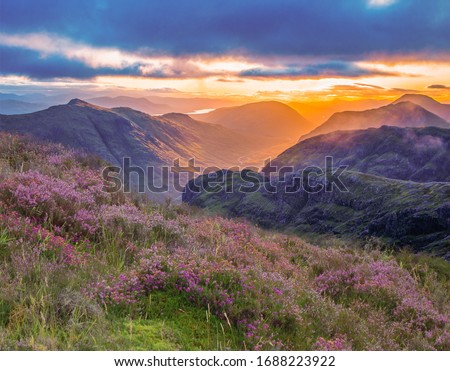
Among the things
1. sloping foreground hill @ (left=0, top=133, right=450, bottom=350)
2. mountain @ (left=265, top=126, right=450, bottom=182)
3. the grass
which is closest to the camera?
the grass

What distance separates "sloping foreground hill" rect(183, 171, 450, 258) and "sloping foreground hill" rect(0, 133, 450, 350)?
13224 millimetres

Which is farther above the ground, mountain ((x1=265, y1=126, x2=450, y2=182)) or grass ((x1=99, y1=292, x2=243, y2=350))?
grass ((x1=99, y1=292, x2=243, y2=350))

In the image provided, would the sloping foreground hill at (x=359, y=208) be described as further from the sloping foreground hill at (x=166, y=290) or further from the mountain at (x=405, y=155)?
the mountain at (x=405, y=155)

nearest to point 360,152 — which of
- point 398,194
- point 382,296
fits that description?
point 398,194

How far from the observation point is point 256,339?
4738 millimetres

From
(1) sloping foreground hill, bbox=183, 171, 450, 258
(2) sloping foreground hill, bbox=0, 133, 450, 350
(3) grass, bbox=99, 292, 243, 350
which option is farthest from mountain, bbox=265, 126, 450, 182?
(3) grass, bbox=99, 292, 243, 350

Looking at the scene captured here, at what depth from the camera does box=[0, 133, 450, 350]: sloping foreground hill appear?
4543 millimetres

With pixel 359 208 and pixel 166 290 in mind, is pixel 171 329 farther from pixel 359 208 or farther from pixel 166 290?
pixel 359 208

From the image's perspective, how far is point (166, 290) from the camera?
5.62 m

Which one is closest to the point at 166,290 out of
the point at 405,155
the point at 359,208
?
the point at 359,208

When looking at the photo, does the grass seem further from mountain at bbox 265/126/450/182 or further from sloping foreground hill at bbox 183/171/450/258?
mountain at bbox 265/126/450/182

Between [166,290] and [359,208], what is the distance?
72249 millimetres

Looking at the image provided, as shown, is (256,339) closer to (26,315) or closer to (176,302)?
(176,302)
